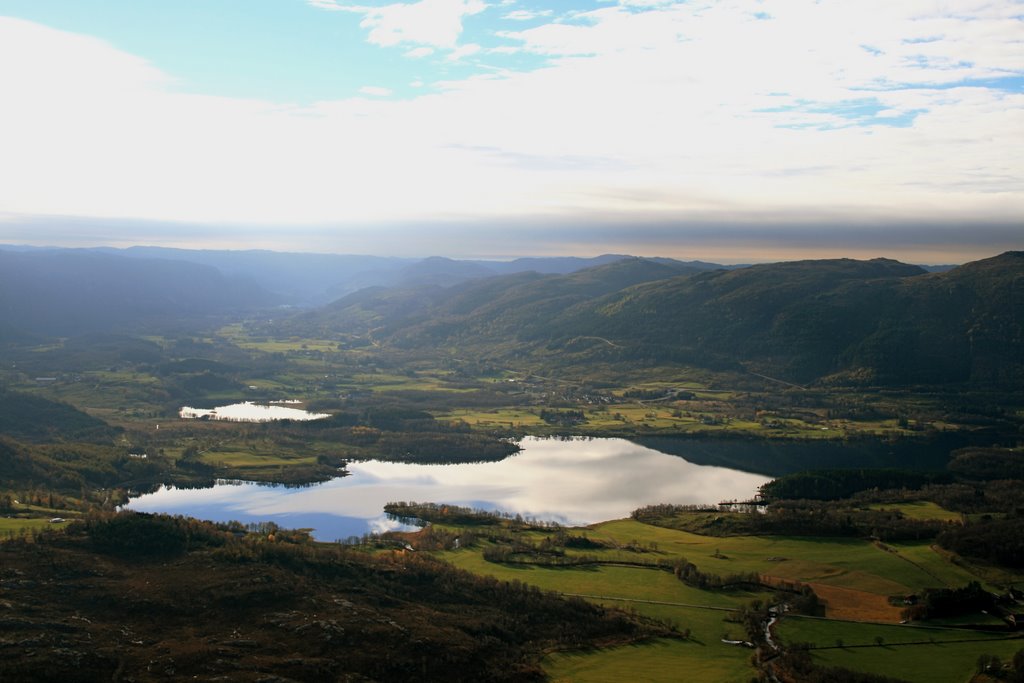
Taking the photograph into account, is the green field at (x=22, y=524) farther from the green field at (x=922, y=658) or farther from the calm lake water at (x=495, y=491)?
the green field at (x=922, y=658)

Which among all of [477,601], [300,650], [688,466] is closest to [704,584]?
[477,601]

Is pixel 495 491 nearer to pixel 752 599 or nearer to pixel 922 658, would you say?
pixel 752 599

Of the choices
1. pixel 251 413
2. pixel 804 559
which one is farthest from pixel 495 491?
pixel 251 413

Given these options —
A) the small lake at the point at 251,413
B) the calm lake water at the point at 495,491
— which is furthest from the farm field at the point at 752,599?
the small lake at the point at 251,413

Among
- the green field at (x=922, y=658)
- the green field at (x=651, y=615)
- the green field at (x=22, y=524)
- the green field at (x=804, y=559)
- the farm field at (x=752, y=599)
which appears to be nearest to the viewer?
the green field at (x=922, y=658)

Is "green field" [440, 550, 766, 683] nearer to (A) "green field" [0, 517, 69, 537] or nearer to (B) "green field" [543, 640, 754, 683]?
(B) "green field" [543, 640, 754, 683]

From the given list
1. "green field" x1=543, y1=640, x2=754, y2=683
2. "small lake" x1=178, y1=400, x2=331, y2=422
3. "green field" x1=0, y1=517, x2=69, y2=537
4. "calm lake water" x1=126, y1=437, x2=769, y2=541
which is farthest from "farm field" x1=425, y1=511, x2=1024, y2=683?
"small lake" x1=178, y1=400, x2=331, y2=422
